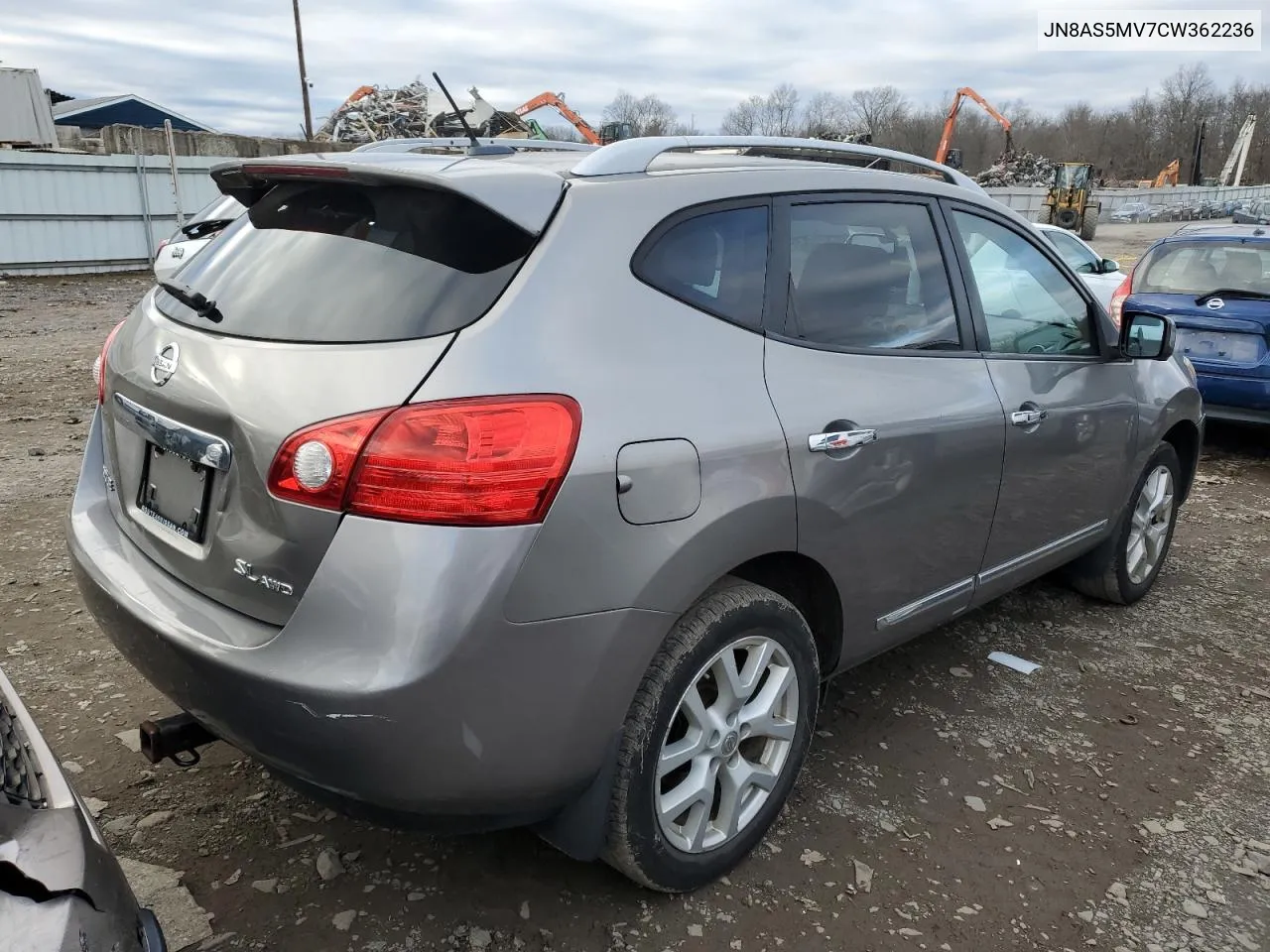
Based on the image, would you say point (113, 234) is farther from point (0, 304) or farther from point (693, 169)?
point (693, 169)

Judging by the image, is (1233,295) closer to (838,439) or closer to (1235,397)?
(1235,397)

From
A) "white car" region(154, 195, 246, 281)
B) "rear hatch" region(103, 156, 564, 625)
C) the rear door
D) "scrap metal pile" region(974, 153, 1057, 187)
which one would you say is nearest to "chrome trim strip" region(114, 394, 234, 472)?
"rear hatch" region(103, 156, 564, 625)

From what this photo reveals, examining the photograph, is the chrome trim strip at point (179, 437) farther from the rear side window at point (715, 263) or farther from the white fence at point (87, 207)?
the white fence at point (87, 207)

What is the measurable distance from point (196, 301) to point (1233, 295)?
7110mm

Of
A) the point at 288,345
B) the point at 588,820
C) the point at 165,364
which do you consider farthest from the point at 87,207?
the point at 588,820

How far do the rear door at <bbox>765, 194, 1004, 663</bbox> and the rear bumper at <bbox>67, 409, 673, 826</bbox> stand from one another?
702 millimetres

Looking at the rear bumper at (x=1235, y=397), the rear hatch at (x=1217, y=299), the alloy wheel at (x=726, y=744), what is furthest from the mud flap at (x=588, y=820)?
the rear bumper at (x=1235, y=397)

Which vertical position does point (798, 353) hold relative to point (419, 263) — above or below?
below

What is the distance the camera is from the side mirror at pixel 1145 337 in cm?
376

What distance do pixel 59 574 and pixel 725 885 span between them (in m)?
3.32

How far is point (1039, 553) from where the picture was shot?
3621 mm

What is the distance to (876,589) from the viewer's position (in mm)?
2822

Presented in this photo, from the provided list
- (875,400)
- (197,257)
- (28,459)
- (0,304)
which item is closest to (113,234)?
(0,304)

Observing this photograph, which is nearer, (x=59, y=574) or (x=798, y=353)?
(x=798, y=353)
